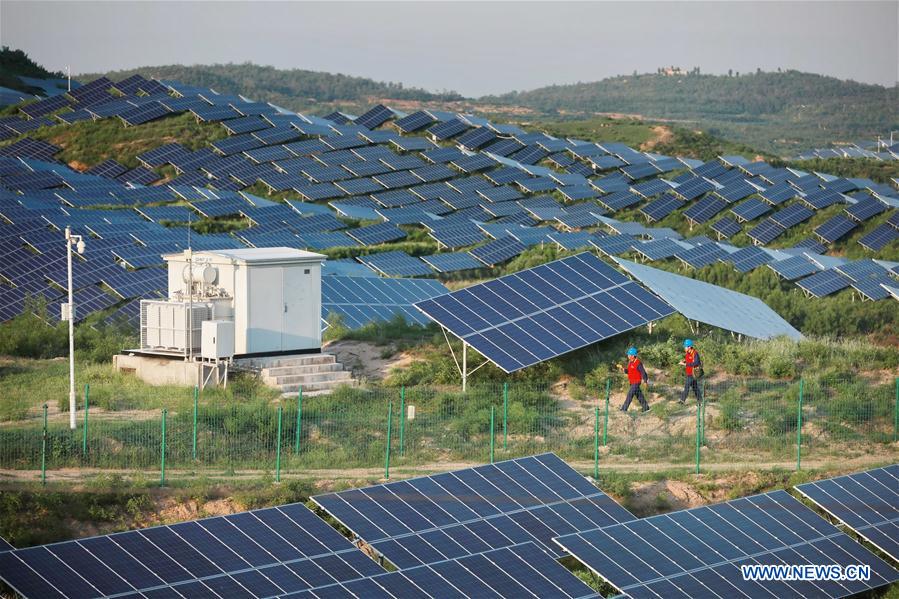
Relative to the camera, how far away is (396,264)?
5762cm

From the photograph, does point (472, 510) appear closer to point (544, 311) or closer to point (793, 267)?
point (544, 311)

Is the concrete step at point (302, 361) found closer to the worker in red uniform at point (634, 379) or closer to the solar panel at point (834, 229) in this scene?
→ the worker in red uniform at point (634, 379)

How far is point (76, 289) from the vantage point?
45.1 meters

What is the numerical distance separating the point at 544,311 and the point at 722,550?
965cm

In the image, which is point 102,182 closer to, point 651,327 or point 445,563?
point 651,327

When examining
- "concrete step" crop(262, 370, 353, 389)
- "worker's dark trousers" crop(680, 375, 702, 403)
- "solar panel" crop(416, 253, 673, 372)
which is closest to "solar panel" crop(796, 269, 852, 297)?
"solar panel" crop(416, 253, 673, 372)

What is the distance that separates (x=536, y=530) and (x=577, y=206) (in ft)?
181

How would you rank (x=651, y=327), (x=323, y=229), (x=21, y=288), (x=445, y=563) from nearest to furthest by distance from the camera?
(x=445, y=563) < (x=651, y=327) < (x=21, y=288) < (x=323, y=229)

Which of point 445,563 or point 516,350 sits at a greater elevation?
point 516,350

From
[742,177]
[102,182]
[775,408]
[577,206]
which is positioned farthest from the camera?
[742,177]

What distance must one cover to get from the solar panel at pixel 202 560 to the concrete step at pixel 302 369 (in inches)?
328

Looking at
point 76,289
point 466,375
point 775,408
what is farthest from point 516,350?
point 76,289

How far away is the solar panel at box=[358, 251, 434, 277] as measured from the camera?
56250 millimetres

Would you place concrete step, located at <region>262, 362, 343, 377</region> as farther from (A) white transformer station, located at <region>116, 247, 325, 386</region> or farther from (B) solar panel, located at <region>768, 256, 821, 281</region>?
(B) solar panel, located at <region>768, 256, 821, 281</region>
